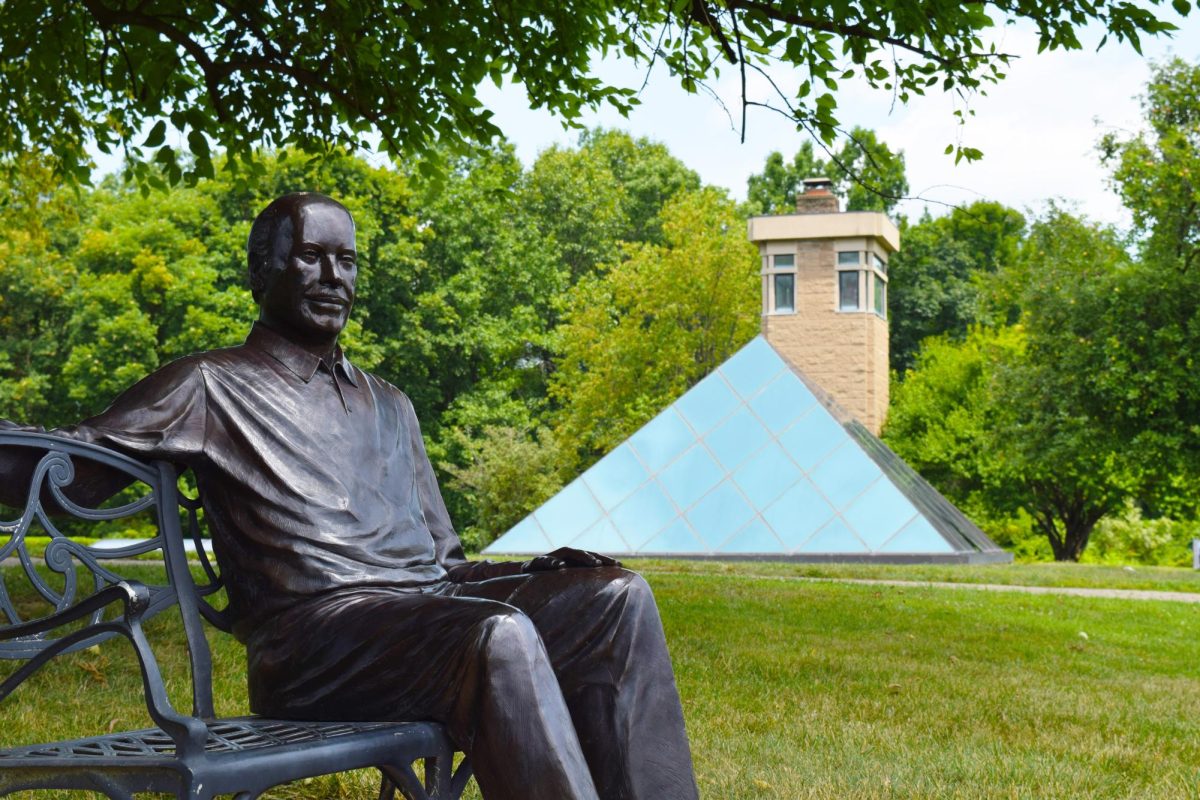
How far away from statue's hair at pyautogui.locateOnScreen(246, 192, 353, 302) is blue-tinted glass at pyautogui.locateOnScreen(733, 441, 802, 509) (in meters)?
16.9

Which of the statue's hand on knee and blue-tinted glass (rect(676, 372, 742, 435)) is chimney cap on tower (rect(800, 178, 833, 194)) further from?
the statue's hand on knee


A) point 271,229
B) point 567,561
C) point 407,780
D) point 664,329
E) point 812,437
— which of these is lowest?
point 407,780

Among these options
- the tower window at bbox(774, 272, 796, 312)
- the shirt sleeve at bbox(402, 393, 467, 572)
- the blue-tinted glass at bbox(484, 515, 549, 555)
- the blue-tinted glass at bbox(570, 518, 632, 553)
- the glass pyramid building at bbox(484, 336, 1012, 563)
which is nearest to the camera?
the shirt sleeve at bbox(402, 393, 467, 572)

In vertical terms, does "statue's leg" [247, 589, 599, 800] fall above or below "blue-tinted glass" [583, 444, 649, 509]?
above

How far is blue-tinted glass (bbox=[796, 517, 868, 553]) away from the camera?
18.8 m

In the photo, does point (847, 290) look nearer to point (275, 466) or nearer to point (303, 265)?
point (303, 265)

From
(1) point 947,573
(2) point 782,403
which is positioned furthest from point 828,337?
(1) point 947,573

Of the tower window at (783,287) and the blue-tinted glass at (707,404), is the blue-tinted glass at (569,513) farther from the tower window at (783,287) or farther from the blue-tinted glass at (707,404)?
the tower window at (783,287)

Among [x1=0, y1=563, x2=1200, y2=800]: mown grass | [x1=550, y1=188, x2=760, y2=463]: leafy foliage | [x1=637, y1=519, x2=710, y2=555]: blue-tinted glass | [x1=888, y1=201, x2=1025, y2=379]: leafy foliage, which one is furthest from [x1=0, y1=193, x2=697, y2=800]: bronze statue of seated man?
[x1=888, y1=201, x2=1025, y2=379]: leafy foliage

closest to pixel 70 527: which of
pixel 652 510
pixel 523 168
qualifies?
pixel 523 168

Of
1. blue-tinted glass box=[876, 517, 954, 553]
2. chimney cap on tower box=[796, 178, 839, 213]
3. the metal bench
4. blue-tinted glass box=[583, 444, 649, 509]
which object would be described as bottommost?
blue-tinted glass box=[876, 517, 954, 553]

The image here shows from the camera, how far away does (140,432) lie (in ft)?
9.36

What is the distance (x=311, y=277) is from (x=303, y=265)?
0.03 metres

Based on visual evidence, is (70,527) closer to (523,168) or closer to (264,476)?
(523,168)
